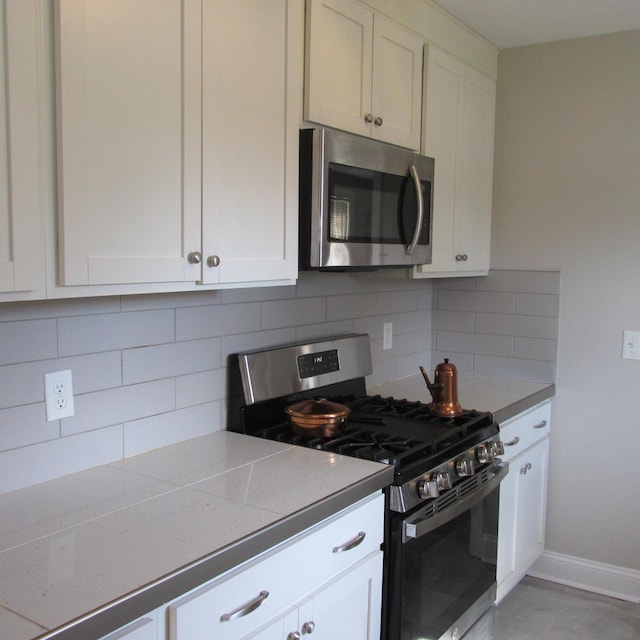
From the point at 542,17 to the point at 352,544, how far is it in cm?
216

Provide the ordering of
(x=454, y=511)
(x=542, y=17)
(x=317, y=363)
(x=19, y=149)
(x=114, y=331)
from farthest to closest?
(x=542, y=17) → (x=317, y=363) → (x=454, y=511) → (x=114, y=331) → (x=19, y=149)

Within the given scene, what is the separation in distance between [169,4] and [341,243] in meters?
0.84

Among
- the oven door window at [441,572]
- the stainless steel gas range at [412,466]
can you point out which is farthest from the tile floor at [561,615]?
the oven door window at [441,572]

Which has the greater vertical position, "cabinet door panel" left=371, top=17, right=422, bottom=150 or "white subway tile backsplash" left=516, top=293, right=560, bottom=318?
"cabinet door panel" left=371, top=17, right=422, bottom=150

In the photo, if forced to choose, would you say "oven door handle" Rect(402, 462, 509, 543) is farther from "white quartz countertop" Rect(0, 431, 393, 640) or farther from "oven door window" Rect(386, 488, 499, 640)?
"white quartz countertop" Rect(0, 431, 393, 640)

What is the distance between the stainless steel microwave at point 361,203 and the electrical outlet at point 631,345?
1025 millimetres

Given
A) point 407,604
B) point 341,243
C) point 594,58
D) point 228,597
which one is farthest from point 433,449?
point 594,58

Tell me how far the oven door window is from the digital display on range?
682 millimetres

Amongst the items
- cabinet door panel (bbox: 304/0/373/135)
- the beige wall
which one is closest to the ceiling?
the beige wall

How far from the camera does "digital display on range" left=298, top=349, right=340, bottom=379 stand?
95.1 inches

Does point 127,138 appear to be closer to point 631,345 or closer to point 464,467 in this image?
point 464,467

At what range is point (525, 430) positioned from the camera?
9.43 ft

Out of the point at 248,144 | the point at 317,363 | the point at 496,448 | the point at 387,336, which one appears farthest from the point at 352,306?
the point at 248,144

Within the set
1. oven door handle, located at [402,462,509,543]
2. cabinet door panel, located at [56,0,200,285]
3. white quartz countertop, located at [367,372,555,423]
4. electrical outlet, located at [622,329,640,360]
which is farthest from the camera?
electrical outlet, located at [622,329,640,360]
